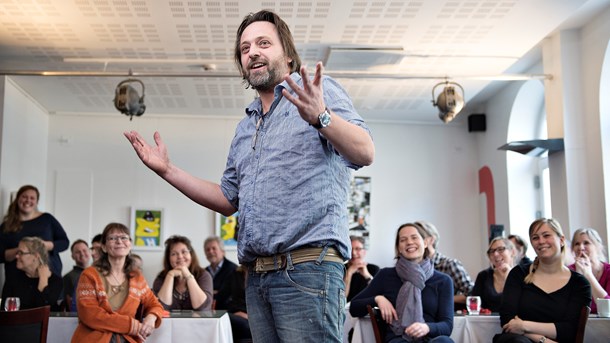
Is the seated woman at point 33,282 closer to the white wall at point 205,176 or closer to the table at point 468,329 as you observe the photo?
the table at point 468,329

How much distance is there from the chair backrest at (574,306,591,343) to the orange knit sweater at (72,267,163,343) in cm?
221

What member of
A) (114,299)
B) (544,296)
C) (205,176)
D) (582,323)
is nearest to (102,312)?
(114,299)

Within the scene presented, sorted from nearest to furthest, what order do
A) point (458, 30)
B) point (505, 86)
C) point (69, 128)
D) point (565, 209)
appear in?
point (458, 30), point (565, 209), point (505, 86), point (69, 128)

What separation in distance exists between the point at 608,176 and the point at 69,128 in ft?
19.5

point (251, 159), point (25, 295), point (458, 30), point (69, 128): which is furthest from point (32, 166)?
point (251, 159)

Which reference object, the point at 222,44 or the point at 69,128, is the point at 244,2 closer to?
the point at 222,44

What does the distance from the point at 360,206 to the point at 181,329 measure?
5094 mm

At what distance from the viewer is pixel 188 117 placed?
8.55m

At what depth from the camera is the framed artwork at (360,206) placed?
28.5 ft

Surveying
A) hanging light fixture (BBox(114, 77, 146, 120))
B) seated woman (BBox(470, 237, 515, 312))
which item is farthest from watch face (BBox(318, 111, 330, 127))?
hanging light fixture (BBox(114, 77, 146, 120))

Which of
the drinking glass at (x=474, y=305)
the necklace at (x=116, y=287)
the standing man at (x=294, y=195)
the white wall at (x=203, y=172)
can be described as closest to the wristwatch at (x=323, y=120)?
the standing man at (x=294, y=195)

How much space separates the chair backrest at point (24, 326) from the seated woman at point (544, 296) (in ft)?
7.80

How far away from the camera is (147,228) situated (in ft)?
27.2

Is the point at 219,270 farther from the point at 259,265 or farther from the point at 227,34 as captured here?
the point at 259,265
